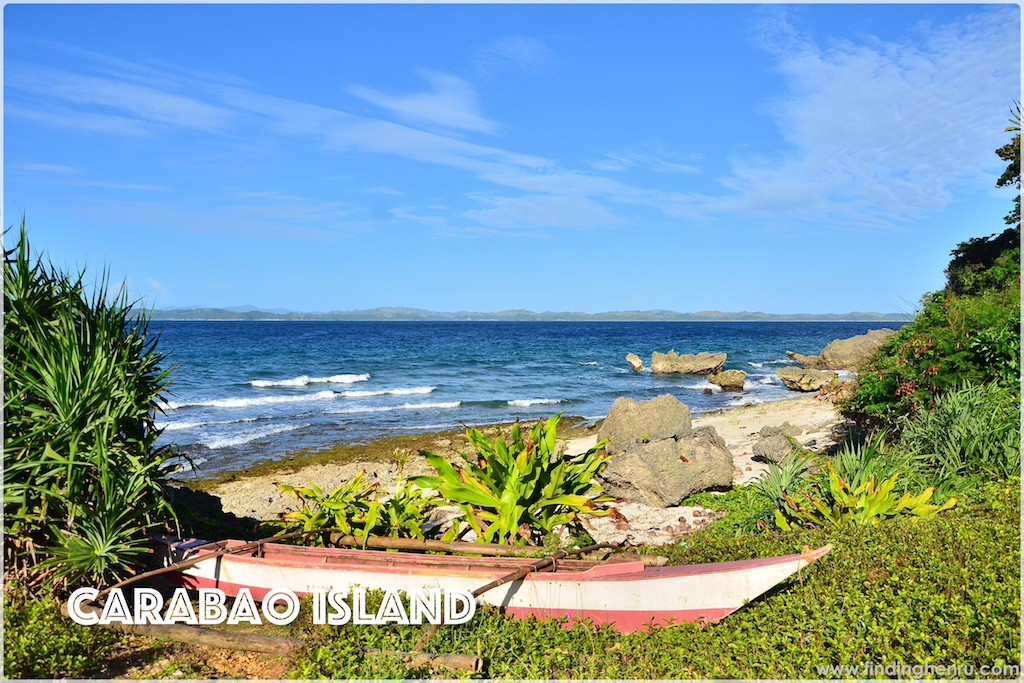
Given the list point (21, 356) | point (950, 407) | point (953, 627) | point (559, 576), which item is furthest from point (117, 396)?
point (950, 407)

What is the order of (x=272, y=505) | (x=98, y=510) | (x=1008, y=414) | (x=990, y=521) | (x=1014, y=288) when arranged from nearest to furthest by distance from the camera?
(x=98, y=510)
(x=990, y=521)
(x=1008, y=414)
(x=1014, y=288)
(x=272, y=505)

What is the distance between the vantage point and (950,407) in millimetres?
7840

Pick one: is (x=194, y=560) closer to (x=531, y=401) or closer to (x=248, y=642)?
(x=248, y=642)

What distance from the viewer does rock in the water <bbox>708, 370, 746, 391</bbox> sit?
1383 inches

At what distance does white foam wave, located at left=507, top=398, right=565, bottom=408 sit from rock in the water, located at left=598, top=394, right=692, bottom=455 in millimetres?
13879

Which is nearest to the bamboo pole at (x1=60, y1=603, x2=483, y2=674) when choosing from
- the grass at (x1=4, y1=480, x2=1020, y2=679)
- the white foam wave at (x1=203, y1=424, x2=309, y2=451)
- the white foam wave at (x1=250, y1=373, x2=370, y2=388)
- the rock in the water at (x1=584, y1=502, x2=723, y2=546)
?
the grass at (x1=4, y1=480, x2=1020, y2=679)

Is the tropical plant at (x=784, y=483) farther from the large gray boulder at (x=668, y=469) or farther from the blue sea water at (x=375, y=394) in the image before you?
the blue sea water at (x=375, y=394)

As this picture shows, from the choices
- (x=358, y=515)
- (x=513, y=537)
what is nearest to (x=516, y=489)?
(x=513, y=537)

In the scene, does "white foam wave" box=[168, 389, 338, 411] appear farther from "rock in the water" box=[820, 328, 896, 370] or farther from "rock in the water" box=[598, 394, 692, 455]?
"rock in the water" box=[820, 328, 896, 370]

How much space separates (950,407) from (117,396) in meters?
9.19

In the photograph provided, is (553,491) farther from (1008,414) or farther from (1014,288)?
(1014,288)

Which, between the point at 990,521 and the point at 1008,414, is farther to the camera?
the point at 1008,414

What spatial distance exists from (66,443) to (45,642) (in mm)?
1479

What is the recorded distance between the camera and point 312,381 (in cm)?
3775
